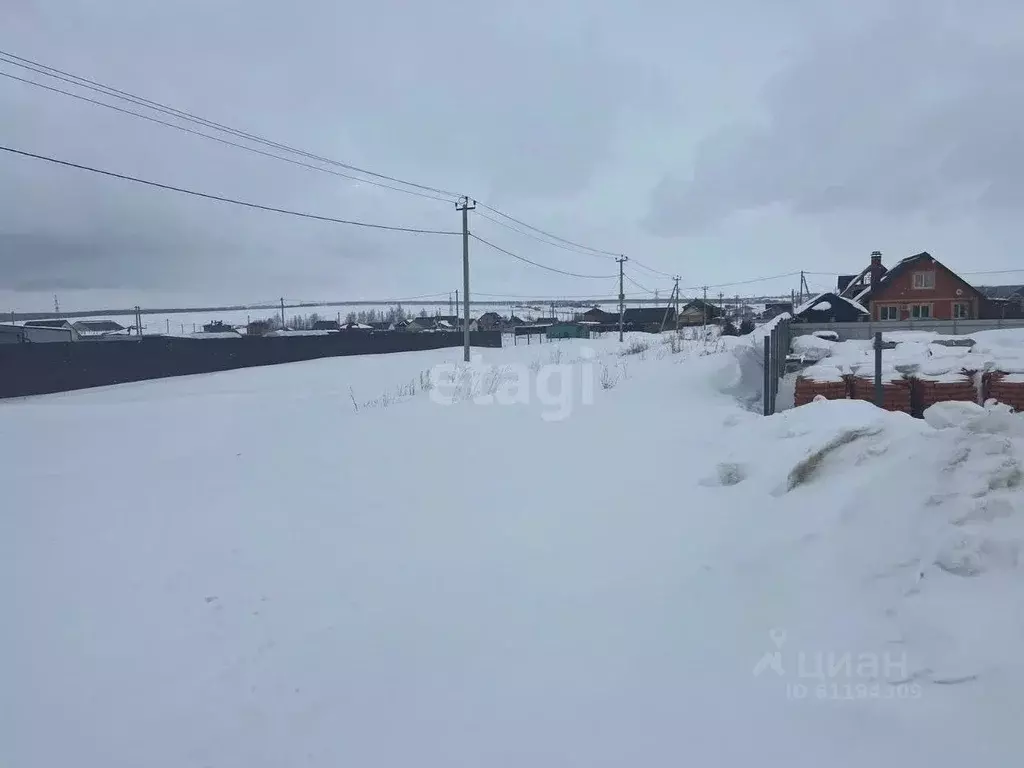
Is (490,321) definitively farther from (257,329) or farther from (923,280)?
(923,280)

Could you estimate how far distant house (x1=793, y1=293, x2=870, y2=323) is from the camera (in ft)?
105

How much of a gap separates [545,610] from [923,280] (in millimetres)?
38853

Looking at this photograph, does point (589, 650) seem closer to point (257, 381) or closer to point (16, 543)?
point (16, 543)

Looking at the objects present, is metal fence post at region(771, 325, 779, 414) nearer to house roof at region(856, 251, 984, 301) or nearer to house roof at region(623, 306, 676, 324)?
house roof at region(856, 251, 984, 301)

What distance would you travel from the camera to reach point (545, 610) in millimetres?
3582

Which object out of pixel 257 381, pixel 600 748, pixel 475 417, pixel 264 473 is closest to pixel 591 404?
pixel 475 417

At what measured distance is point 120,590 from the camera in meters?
4.00

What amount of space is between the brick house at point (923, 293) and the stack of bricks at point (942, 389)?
29.1m


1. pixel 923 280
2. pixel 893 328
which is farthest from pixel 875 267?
pixel 893 328

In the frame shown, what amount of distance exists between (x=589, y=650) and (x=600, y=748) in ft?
2.20

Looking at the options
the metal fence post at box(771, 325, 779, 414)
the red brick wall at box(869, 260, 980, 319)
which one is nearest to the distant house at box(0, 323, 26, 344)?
the metal fence post at box(771, 325, 779, 414)

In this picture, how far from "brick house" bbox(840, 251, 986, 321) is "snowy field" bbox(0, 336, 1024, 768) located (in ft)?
112

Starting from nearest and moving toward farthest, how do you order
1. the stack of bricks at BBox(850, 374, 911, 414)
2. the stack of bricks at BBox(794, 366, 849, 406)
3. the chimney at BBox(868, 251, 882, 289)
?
1. the stack of bricks at BBox(850, 374, 911, 414)
2. the stack of bricks at BBox(794, 366, 849, 406)
3. the chimney at BBox(868, 251, 882, 289)

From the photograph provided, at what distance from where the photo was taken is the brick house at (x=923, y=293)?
3374 centimetres
